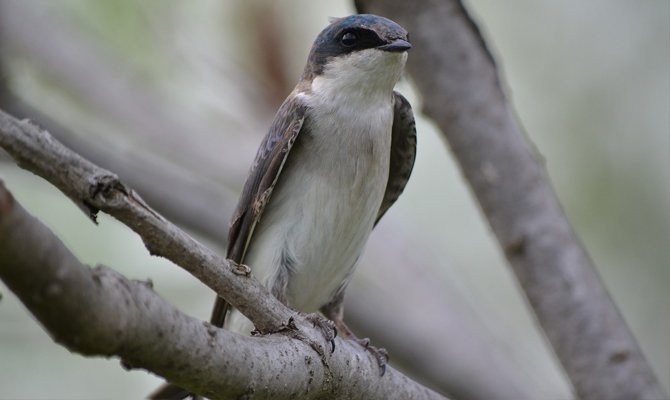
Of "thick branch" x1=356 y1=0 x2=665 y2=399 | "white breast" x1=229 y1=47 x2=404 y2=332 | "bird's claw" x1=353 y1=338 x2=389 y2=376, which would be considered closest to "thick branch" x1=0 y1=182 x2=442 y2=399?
"bird's claw" x1=353 y1=338 x2=389 y2=376

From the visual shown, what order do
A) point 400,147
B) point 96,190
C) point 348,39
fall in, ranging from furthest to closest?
point 400,147
point 348,39
point 96,190

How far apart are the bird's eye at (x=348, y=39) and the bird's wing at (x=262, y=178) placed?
32 cm

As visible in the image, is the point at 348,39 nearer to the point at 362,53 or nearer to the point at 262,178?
the point at 362,53

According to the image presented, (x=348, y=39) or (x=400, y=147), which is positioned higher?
(x=348, y=39)

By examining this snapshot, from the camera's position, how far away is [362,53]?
14.4 ft

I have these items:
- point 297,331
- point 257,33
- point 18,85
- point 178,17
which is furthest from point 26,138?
point 178,17

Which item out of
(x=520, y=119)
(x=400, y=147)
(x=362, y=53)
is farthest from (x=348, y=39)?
(x=520, y=119)

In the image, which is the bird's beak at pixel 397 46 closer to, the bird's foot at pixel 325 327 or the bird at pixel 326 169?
the bird at pixel 326 169

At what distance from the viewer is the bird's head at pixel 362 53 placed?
4316 mm

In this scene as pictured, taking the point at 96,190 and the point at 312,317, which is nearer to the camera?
the point at 96,190

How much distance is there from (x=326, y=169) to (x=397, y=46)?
60cm

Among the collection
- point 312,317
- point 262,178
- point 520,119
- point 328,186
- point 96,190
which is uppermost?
point 96,190

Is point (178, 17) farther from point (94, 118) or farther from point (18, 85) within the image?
→ point (18, 85)

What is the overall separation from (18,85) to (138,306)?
155 inches
